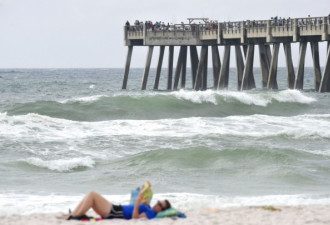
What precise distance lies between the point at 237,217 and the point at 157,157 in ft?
27.6

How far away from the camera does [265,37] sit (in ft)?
138

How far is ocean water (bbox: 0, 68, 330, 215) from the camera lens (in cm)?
1605

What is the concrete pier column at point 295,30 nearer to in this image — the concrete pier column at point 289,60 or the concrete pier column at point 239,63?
the concrete pier column at point 289,60

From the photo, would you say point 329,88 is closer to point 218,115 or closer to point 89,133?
point 218,115

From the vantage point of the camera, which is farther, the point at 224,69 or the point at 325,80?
the point at 224,69

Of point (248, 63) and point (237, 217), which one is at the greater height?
point (248, 63)

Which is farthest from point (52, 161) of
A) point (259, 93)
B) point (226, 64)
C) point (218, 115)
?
point (226, 64)

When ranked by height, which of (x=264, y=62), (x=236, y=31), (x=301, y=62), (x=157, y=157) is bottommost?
(x=157, y=157)

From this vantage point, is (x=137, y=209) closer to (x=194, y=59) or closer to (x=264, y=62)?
(x=264, y=62)

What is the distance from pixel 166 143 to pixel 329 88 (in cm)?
1735

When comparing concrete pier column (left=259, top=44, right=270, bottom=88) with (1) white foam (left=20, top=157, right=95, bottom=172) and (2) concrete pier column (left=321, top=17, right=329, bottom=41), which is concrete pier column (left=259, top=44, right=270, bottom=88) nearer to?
(2) concrete pier column (left=321, top=17, right=329, bottom=41)

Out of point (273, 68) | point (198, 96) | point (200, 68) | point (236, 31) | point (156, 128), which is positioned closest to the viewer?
point (156, 128)

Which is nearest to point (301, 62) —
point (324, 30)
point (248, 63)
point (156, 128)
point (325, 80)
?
point (325, 80)

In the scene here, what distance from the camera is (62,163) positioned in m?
20.4
